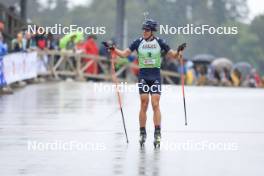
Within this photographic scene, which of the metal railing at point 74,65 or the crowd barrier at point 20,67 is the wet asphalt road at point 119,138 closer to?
the crowd barrier at point 20,67

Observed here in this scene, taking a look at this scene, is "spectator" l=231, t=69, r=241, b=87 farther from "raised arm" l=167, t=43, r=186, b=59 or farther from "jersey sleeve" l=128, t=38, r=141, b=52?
"jersey sleeve" l=128, t=38, r=141, b=52

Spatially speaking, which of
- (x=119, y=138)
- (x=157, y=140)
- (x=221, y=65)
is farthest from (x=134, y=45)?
(x=221, y=65)

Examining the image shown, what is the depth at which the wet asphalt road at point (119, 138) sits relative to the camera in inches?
543

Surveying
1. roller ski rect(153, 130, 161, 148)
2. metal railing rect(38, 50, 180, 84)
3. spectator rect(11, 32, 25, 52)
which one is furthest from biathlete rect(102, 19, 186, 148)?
metal railing rect(38, 50, 180, 84)

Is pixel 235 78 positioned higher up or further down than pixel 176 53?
higher up

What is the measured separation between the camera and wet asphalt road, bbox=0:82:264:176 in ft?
45.2

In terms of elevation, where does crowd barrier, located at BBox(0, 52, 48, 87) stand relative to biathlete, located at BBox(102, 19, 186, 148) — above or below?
above

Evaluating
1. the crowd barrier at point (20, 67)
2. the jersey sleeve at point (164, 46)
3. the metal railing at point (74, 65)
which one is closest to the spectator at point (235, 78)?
the metal railing at point (74, 65)

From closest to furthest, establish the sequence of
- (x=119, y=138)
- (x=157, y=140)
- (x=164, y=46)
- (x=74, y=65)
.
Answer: (x=157, y=140) < (x=164, y=46) < (x=119, y=138) < (x=74, y=65)

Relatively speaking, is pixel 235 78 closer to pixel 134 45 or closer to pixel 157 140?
pixel 134 45

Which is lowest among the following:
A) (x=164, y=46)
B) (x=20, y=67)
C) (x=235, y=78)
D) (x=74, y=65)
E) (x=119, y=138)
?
(x=119, y=138)

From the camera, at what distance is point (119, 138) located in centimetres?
1755

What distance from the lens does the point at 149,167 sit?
1371cm

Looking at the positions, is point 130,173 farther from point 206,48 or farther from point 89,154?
point 206,48
